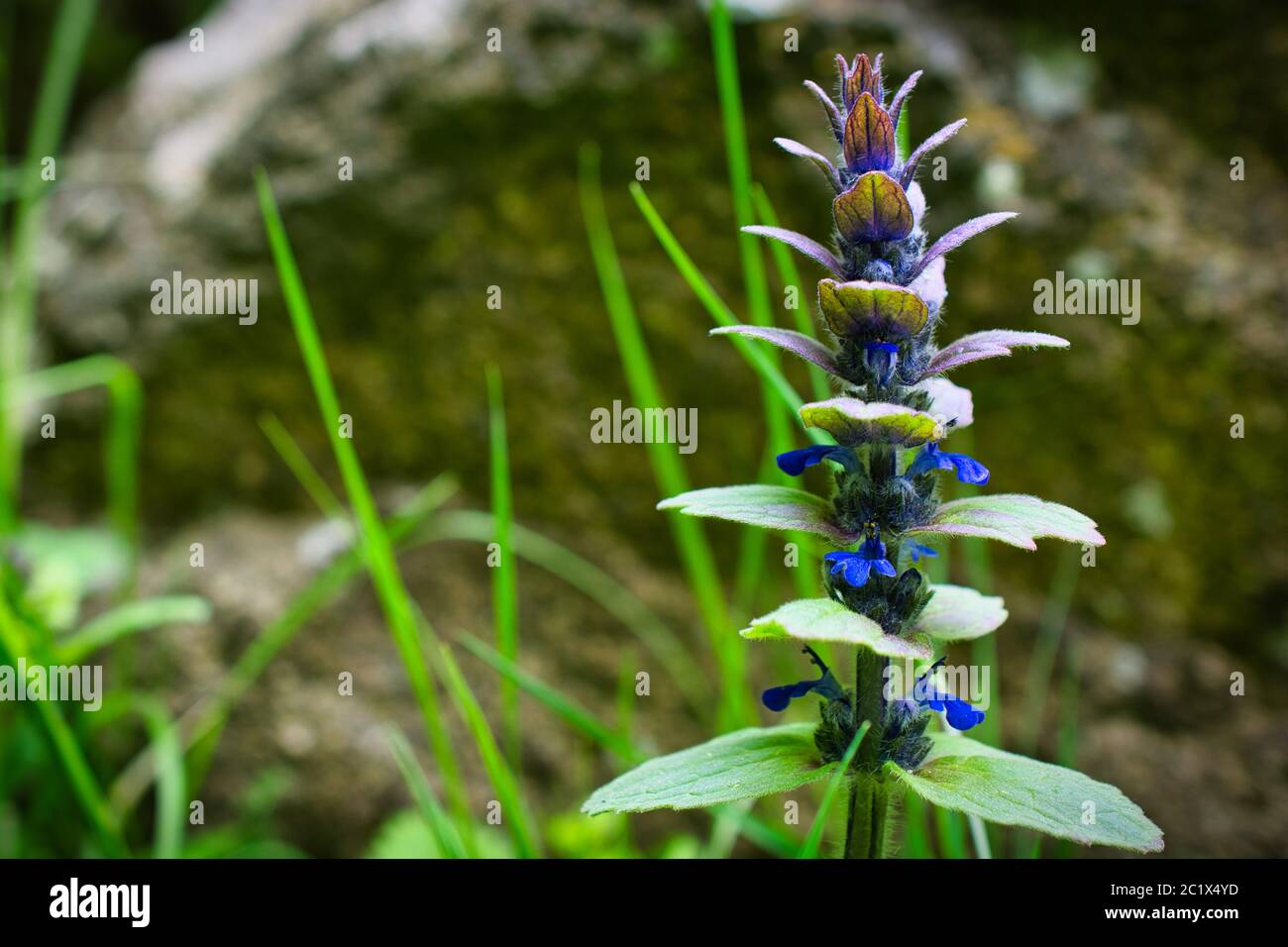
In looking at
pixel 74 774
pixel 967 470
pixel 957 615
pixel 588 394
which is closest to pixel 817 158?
pixel 967 470

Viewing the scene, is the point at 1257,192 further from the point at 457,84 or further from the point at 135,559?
the point at 135,559

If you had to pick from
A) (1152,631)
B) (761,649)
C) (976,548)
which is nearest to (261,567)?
(761,649)

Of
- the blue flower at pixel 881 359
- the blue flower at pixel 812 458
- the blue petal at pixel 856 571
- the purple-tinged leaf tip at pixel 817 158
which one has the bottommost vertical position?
the blue petal at pixel 856 571

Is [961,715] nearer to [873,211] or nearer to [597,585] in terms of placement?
[873,211]

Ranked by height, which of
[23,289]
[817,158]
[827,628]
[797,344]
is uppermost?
[23,289]

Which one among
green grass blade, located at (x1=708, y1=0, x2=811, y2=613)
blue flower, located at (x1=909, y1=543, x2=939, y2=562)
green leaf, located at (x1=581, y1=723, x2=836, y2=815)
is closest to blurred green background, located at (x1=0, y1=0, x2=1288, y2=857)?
green grass blade, located at (x1=708, y1=0, x2=811, y2=613)

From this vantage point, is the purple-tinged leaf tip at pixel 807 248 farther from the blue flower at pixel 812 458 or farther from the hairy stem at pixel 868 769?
the hairy stem at pixel 868 769

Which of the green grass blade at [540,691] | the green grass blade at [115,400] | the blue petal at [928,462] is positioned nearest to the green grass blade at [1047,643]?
the green grass blade at [540,691]

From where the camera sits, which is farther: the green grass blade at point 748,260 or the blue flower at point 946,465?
the green grass blade at point 748,260
